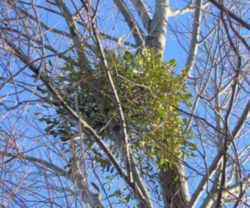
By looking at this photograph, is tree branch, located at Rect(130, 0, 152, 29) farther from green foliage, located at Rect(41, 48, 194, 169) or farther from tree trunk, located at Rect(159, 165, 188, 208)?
tree trunk, located at Rect(159, 165, 188, 208)

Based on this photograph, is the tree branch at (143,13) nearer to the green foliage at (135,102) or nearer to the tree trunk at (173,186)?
the green foliage at (135,102)

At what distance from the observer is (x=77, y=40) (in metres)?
2.09

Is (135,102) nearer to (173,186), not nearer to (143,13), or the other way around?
(173,186)

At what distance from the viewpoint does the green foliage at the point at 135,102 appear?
217 centimetres

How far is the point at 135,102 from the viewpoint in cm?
222

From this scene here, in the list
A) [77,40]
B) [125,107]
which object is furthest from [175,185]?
[77,40]

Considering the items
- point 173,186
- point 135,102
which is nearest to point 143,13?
point 135,102

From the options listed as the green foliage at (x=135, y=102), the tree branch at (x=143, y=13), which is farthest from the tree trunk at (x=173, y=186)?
the tree branch at (x=143, y=13)

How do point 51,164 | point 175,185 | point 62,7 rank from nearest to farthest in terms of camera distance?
point 51,164
point 62,7
point 175,185

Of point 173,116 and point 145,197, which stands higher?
point 173,116

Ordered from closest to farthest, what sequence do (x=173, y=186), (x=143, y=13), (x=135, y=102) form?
1. (x=135, y=102)
2. (x=173, y=186)
3. (x=143, y=13)

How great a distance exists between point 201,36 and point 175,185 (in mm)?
1122

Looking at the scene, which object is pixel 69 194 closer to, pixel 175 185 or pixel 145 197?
pixel 145 197

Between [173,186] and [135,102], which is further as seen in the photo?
[173,186]
